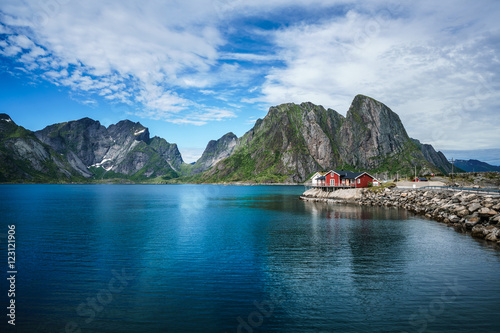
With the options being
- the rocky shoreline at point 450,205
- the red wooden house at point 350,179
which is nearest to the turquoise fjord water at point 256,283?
the rocky shoreline at point 450,205

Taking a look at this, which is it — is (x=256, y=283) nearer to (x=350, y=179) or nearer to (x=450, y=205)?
(x=450, y=205)

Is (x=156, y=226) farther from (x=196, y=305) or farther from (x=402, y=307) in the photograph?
(x=402, y=307)

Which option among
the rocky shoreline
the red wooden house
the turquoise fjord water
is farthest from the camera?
the red wooden house

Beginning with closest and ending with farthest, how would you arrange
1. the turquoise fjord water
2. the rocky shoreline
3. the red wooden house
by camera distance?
the turquoise fjord water
the rocky shoreline
the red wooden house

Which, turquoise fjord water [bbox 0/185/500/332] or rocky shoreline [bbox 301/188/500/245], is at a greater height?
rocky shoreline [bbox 301/188/500/245]

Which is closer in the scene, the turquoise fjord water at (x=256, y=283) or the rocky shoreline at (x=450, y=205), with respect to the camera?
the turquoise fjord water at (x=256, y=283)

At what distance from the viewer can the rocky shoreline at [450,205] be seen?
158ft

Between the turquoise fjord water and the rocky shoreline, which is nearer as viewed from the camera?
the turquoise fjord water

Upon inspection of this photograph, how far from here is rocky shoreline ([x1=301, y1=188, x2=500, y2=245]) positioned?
48219 mm

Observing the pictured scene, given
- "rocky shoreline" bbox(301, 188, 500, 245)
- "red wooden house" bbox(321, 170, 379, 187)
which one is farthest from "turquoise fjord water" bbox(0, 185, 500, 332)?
"red wooden house" bbox(321, 170, 379, 187)

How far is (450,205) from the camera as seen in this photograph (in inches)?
2657

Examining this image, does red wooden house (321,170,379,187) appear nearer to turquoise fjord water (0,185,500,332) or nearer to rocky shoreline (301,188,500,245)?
rocky shoreline (301,188,500,245)

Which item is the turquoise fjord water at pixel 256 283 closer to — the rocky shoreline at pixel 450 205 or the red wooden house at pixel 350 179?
the rocky shoreline at pixel 450 205

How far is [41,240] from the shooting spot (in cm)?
4406
